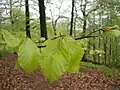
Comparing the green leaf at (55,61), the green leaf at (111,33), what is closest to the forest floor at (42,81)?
the green leaf at (111,33)

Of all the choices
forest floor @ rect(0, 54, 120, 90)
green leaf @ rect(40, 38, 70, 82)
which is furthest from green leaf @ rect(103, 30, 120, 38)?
forest floor @ rect(0, 54, 120, 90)

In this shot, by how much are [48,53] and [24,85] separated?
27.9 feet

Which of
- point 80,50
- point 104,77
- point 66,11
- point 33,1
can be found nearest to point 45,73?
point 80,50

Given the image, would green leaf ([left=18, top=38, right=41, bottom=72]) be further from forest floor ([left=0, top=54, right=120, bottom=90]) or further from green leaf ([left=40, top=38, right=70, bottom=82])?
forest floor ([left=0, top=54, right=120, bottom=90])

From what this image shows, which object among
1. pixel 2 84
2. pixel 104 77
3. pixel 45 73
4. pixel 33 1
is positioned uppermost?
pixel 33 1

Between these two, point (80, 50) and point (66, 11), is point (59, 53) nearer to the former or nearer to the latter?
point (80, 50)

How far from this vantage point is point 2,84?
8398mm

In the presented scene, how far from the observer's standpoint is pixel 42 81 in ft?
30.9

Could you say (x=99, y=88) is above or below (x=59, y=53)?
below

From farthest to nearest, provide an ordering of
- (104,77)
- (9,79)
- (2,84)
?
(104,77) < (9,79) < (2,84)

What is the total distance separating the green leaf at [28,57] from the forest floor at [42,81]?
725 cm

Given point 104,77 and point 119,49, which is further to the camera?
point 119,49

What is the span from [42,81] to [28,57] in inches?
355

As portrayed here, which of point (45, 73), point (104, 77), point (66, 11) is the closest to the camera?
point (45, 73)
